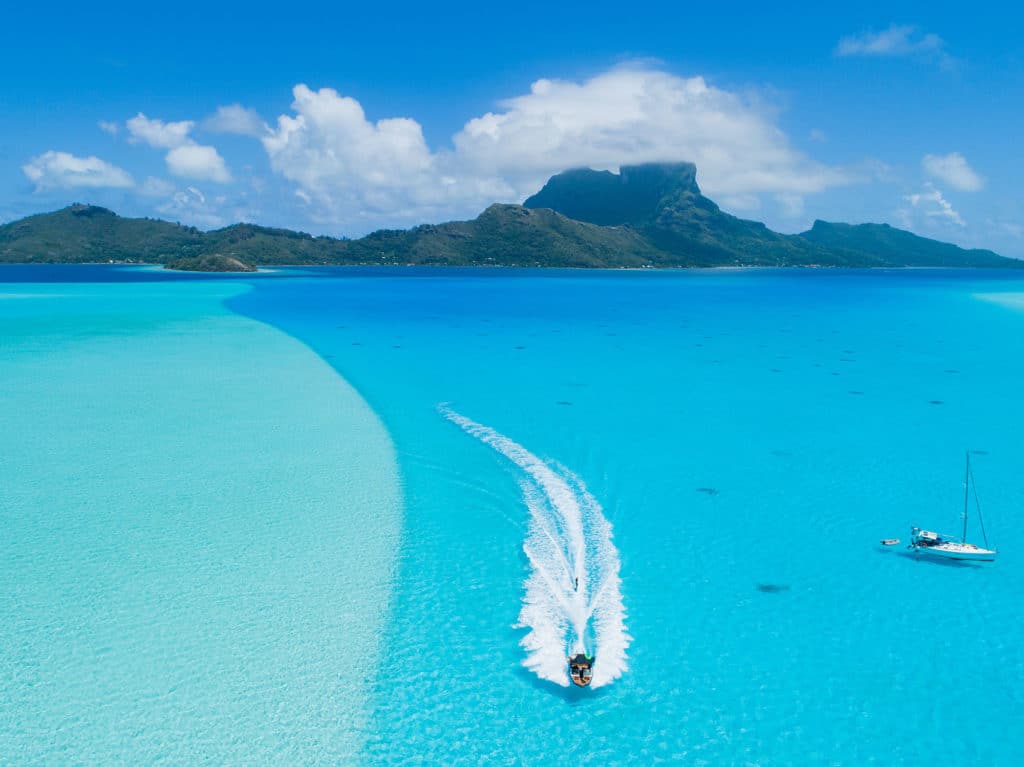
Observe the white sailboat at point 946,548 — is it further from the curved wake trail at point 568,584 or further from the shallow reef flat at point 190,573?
the shallow reef flat at point 190,573

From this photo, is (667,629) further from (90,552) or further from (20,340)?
(20,340)

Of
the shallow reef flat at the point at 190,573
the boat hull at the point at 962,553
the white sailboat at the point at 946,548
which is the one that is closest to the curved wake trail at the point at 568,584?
the shallow reef flat at the point at 190,573

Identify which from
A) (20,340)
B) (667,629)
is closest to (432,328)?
(20,340)

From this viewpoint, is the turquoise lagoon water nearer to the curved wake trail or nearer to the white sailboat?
the curved wake trail

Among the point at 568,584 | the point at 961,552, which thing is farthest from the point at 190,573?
the point at 961,552

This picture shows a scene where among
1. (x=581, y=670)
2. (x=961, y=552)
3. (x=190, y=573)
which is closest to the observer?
(x=581, y=670)

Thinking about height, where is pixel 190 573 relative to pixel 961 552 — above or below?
below

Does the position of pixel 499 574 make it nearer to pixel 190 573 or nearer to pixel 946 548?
pixel 190 573
